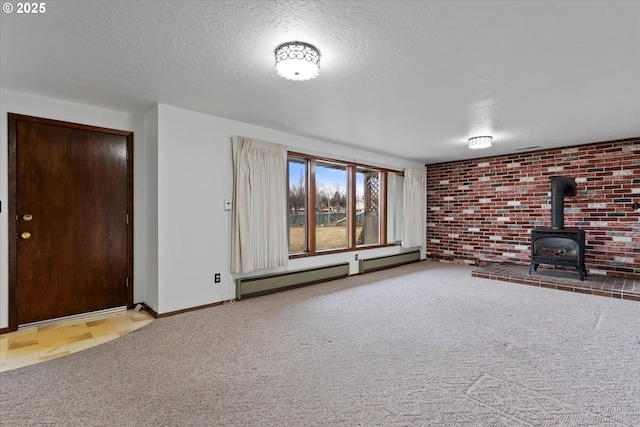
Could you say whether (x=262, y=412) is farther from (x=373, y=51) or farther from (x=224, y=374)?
(x=373, y=51)

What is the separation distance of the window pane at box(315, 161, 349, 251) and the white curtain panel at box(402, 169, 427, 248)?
5.10 feet

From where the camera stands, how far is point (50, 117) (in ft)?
9.95

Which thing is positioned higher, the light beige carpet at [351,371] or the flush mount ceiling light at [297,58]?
the flush mount ceiling light at [297,58]

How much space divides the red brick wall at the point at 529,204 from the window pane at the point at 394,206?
892mm

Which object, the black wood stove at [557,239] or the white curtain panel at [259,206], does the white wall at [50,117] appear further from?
the black wood stove at [557,239]

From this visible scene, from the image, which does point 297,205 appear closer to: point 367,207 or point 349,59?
point 367,207

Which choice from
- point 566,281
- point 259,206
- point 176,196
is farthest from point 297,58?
point 566,281

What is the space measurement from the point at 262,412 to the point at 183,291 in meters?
2.06

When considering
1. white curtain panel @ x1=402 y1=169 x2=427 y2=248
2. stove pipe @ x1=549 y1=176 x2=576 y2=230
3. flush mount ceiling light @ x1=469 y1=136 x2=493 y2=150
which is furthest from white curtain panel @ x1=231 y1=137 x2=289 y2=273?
stove pipe @ x1=549 y1=176 x2=576 y2=230

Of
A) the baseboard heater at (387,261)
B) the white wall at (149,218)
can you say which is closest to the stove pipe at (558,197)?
the baseboard heater at (387,261)

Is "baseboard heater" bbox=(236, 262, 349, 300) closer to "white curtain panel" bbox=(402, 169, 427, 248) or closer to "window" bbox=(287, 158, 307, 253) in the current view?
"window" bbox=(287, 158, 307, 253)

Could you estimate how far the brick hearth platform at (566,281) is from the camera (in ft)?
13.1

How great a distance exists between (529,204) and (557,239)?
3.12 feet

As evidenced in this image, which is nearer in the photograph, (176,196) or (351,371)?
(351,371)
